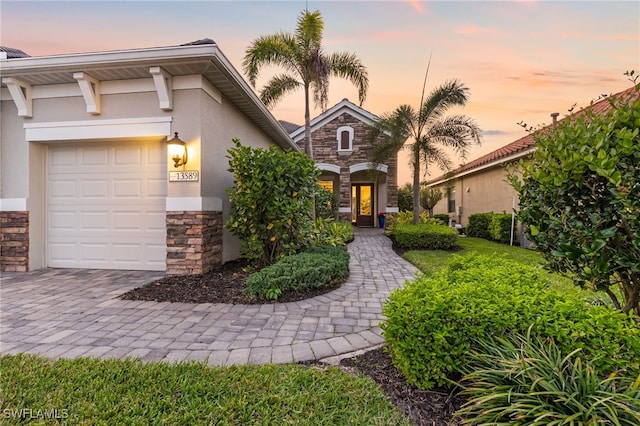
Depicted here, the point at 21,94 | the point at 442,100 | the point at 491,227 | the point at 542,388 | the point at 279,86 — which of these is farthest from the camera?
the point at 491,227

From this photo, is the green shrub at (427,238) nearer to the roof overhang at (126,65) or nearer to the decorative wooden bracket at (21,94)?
the roof overhang at (126,65)

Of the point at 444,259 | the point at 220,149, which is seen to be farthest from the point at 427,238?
the point at 220,149

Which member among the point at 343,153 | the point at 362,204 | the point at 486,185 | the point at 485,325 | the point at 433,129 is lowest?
the point at 485,325

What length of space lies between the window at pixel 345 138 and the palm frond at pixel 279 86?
6.15 metres

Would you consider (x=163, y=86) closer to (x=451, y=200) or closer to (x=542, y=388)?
(x=542, y=388)

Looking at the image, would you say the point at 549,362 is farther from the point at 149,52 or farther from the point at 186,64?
the point at 149,52

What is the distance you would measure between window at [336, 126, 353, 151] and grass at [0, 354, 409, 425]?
13795mm

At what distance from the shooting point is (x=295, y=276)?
417 cm

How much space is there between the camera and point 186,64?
477 cm

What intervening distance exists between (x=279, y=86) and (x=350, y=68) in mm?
2362

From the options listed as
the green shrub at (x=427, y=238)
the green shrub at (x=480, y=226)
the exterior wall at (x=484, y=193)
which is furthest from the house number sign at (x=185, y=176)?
the green shrub at (x=480, y=226)

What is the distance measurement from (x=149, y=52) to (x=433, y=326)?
5.55 m

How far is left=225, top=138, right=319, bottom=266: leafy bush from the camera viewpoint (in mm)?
5074

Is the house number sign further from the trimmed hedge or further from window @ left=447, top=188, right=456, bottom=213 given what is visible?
window @ left=447, top=188, right=456, bottom=213
